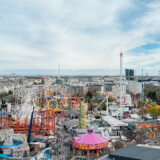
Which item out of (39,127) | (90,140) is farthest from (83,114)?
(90,140)

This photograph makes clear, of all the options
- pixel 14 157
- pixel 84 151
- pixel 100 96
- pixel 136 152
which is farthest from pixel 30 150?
pixel 100 96

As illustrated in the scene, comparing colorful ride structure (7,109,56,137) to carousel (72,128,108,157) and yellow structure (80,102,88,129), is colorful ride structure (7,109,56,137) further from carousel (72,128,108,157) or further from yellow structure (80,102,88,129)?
carousel (72,128,108,157)

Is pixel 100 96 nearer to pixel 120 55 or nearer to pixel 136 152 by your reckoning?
pixel 120 55

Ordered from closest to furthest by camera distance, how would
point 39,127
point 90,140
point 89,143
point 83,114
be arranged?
1. point 89,143
2. point 90,140
3. point 83,114
4. point 39,127

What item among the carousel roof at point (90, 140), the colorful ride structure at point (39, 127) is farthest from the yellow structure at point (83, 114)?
the carousel roof at point (90, 140)

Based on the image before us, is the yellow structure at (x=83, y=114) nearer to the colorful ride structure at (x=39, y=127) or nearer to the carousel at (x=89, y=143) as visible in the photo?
the colorful ride structure at (x=39, y=127)

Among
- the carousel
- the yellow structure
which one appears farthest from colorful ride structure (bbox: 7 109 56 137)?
the carousel

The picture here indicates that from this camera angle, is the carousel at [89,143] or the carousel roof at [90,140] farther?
the carousel roof at [90,140]

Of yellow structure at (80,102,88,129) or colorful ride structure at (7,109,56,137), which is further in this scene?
yellow structure at (80,102,88,129)

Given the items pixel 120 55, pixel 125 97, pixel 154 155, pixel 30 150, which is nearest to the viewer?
pixel 154 155

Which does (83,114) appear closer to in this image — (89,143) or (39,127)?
(39,127)

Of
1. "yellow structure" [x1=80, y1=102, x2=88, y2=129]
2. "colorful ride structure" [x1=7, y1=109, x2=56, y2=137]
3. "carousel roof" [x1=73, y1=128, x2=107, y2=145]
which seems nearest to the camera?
"carousel roof" [x1=73, y1=128, x2=107, y2=145]
